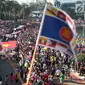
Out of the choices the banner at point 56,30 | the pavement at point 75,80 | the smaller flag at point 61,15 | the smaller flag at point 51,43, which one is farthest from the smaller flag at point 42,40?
the pavement at point 75,80

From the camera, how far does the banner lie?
975 cm

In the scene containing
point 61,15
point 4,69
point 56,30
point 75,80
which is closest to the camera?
point 61,15

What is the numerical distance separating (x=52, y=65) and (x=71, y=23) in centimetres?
800

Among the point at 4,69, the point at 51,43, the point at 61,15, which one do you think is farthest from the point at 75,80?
the point at 61,15

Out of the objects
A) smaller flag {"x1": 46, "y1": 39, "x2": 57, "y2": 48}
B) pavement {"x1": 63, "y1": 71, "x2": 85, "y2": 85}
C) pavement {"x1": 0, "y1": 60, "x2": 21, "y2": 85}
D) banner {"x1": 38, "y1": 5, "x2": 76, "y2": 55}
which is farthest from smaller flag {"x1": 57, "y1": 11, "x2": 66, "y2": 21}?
pavement {"x1": 0, "y1": 60, "x2": 21, "y2": 85}

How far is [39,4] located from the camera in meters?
A: 145

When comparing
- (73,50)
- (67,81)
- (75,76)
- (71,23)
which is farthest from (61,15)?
(75,76)

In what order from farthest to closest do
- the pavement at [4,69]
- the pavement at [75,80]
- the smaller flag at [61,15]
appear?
the pavement at [4,69], the pavement at [75,80], the smaller flag at [61,15]

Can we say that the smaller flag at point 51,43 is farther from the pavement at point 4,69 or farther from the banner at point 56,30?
the pavement at point 4,69

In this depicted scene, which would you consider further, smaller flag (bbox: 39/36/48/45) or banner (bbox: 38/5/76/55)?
smaller flag (bbox: 39/36/48/45)

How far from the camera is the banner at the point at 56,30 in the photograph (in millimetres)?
9750

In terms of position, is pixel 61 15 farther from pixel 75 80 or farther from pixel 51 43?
pixel 75 80

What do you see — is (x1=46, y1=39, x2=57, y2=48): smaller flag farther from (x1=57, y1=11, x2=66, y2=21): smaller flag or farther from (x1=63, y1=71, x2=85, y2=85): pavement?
(x1=63, y1=71, x2=85, y2=85): pavement

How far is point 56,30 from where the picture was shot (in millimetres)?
9891
